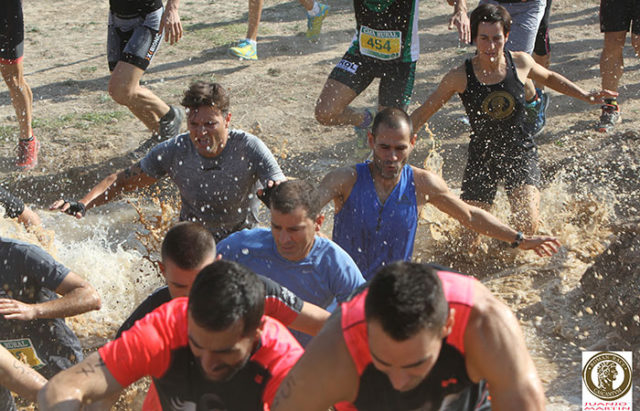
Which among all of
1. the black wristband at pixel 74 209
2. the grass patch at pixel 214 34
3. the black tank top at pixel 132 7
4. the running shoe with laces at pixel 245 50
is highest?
the black tank top at pixel 132 7

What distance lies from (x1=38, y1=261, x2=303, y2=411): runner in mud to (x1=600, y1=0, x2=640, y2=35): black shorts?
515 centimetres

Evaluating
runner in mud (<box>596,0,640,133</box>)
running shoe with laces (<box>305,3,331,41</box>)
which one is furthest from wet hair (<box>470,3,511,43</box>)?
running shoe with laces (<box>305,3,331,41</box>)

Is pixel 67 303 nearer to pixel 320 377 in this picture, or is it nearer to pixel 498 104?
pixel 320 377

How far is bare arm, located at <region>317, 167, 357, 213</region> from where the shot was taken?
4.18m

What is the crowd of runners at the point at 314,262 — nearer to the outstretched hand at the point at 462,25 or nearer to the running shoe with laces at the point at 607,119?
the outstretched hand at the point at 462,25

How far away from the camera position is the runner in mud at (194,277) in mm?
3006

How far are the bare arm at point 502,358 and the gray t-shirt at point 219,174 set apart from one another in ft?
7.18

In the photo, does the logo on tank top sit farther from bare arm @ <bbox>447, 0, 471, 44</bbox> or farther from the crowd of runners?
bare arm @ <bbox>447, 0, 471, 44</bbox>

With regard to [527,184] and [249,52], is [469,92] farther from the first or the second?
[249,52]

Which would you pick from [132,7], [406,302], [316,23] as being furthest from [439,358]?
[316,23]

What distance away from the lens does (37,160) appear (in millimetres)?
6965

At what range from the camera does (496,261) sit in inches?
222

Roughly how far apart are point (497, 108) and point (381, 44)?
3.60ft

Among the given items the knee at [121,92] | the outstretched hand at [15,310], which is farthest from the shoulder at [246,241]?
the knee at [121,92]
